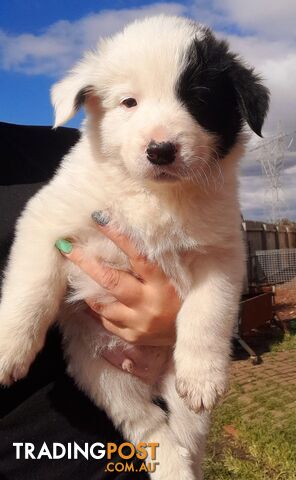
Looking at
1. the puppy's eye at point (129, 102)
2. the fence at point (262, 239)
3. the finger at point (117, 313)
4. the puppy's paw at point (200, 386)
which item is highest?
the fence at point (262, 239)

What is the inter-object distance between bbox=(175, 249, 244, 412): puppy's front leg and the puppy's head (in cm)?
41

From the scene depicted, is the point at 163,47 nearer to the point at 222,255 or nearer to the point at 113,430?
the point at 222,255

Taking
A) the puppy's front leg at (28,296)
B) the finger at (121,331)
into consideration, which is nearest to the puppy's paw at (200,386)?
the finger at (121,331)

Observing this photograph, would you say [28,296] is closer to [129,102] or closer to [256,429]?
[129,102]

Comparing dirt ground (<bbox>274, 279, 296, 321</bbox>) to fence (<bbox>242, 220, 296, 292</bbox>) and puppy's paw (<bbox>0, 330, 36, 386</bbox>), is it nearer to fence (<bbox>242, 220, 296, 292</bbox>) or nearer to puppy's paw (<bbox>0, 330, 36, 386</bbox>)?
fence (<bbox>242, 220, 296, 292</bbox>)

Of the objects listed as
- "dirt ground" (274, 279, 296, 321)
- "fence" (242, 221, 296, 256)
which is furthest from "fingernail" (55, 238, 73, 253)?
"dirt ground" (274, 279, 296, 321)

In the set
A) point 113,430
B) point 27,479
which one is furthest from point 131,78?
point 27,479

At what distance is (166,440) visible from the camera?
78.2 inches

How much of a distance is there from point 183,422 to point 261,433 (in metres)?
3.56

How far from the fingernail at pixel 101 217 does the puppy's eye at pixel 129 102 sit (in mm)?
415

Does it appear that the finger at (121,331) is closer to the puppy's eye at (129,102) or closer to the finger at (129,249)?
the finger at (129,249)

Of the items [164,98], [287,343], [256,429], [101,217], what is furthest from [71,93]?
[287,343]

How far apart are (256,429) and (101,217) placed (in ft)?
14.0

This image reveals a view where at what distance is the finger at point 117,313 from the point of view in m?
1.92
